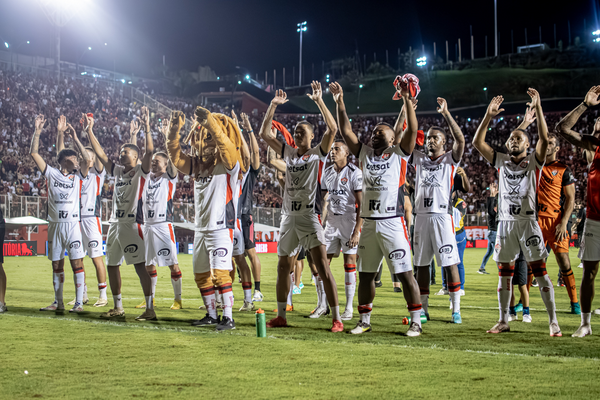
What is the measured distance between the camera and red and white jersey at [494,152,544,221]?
6492 millimetres

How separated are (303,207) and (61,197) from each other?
459 cm

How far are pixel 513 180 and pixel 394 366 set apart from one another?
318cm

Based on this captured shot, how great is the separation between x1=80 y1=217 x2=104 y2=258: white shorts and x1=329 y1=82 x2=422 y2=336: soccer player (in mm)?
5037

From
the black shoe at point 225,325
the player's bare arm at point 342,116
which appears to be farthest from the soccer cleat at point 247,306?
the player's bare arm at point 342,116

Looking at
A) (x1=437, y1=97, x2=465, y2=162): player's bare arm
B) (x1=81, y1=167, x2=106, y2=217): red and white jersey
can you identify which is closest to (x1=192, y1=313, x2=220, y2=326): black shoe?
(x1=81, y1=167, x2=106, y2=217): red and white jersey

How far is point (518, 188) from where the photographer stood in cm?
658

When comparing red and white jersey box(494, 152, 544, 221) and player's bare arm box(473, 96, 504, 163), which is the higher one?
player's bare arm box(473, 96, 504, 163)

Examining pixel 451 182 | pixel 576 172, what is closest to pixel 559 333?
pixel 451 182

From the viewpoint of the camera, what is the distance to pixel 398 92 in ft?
21.2

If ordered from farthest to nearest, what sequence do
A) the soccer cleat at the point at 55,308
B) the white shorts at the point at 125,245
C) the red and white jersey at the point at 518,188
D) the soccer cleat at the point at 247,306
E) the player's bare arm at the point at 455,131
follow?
the soccer cleat at the point at 247,306 → the soccer cleat at the point at 55,308 → the white shorts at the point at 125,245 → the player's bare arm at the point at 455,131 → the red and white jersey at the point at 518,188

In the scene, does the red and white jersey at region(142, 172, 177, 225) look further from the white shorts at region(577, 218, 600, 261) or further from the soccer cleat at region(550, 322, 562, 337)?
the white shorts at region(577, 218, 600, 261)

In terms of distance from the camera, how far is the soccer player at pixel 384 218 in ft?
20.8

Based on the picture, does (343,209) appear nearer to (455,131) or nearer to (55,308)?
(455,131)

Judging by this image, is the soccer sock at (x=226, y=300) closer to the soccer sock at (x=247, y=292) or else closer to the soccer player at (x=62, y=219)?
the soccer sock at (x=247, y=292)
